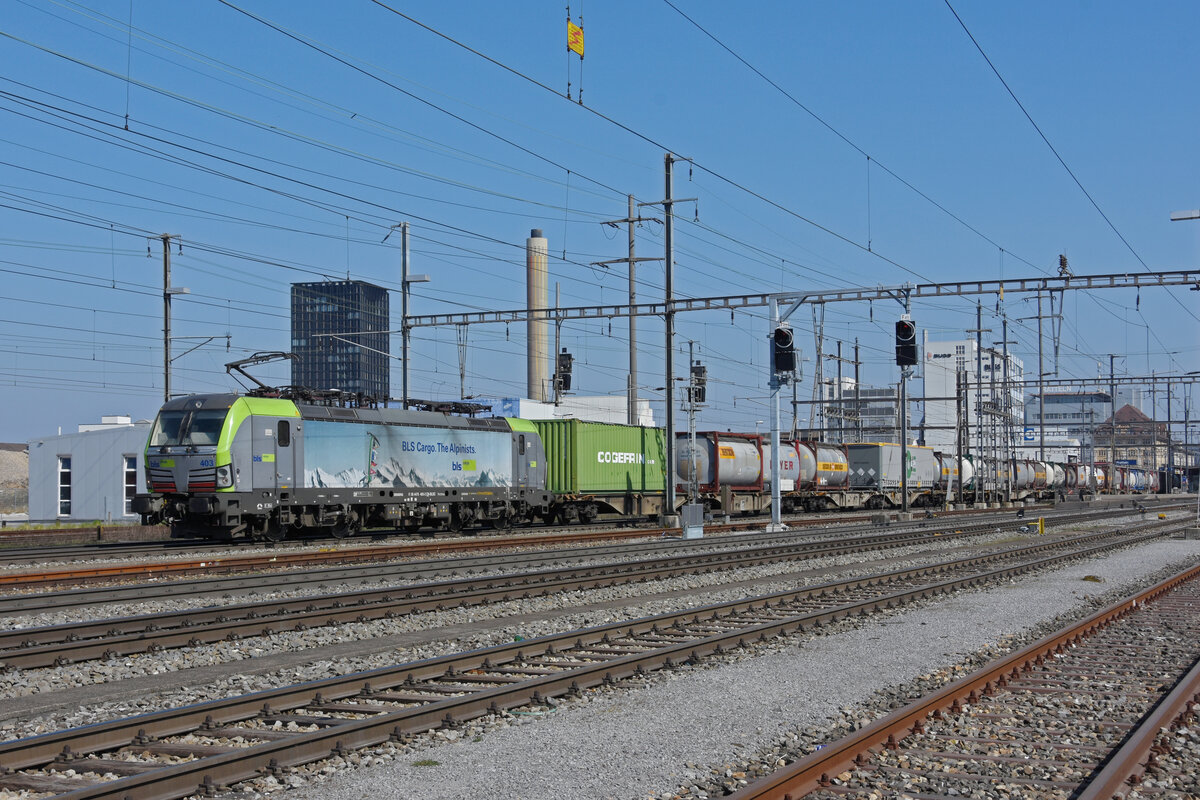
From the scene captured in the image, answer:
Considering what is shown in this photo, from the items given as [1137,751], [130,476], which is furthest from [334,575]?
[130,476]

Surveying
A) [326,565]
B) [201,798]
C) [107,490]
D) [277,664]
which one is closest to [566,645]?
[277,664]

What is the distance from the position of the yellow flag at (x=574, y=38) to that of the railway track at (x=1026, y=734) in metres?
13.1

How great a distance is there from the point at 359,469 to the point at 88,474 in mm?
23552

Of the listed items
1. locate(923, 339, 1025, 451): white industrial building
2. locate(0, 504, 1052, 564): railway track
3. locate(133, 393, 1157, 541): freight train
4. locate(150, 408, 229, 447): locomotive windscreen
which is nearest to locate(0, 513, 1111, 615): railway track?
locate(0, 504, 1052, 564): railway track

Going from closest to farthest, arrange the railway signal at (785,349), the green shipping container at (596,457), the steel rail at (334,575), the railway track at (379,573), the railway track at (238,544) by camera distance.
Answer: the steel rail at (334,575) → the railway track at (379,573) → the railway track at (238,544) → the railway signal at (785,349) → the green shipping container at (596,457)

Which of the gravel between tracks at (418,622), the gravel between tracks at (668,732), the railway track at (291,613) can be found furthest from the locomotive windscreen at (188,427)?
the gravel between tracks at (668,732)

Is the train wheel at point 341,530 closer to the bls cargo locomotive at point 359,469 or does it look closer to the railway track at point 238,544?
the bls cargo locomotive at point 359,469

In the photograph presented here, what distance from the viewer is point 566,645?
39.7 feet

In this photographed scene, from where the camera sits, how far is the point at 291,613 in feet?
47.6

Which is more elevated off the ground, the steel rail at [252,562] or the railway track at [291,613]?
the railway track at [291,613]

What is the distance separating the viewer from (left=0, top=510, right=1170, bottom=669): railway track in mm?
11688

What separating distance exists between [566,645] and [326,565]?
35.0 feet

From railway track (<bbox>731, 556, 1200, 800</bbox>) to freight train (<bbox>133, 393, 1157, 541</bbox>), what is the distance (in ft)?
59.7

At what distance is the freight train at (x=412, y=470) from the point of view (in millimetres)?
24891
